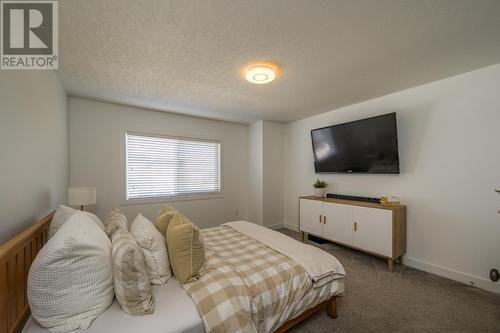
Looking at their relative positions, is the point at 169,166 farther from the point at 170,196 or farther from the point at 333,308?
the point at 333,308

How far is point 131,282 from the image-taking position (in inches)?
42.2

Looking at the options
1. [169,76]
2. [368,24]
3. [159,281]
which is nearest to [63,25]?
[169,76]

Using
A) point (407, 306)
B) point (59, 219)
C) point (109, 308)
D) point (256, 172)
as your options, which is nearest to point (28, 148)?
point (59, 219)

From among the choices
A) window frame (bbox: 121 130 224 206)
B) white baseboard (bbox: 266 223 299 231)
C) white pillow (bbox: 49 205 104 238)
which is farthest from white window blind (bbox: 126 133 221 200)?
white pillow (bbox: 49 205 104 238)

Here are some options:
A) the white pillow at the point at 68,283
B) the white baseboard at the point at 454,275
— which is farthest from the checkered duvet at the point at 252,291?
the white baseboard at the point at 454,275

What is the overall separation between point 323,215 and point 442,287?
1.52 metres

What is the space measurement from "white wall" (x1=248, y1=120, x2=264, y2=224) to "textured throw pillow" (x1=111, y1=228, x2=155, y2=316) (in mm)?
3223

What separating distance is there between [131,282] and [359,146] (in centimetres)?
323

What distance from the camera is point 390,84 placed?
257cm

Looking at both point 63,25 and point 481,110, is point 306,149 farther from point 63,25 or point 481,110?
point 63,25

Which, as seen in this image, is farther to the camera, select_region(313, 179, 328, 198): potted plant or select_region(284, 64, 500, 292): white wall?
select_region(313, 179, 328, 198): potted plant

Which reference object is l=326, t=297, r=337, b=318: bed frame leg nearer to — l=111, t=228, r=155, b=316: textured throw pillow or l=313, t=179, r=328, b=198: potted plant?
l=111, t=228, r=155, b=316: textured throw pillow

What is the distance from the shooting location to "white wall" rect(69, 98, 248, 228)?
3025 mm

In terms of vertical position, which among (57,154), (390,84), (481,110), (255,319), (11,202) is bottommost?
(255,319)
